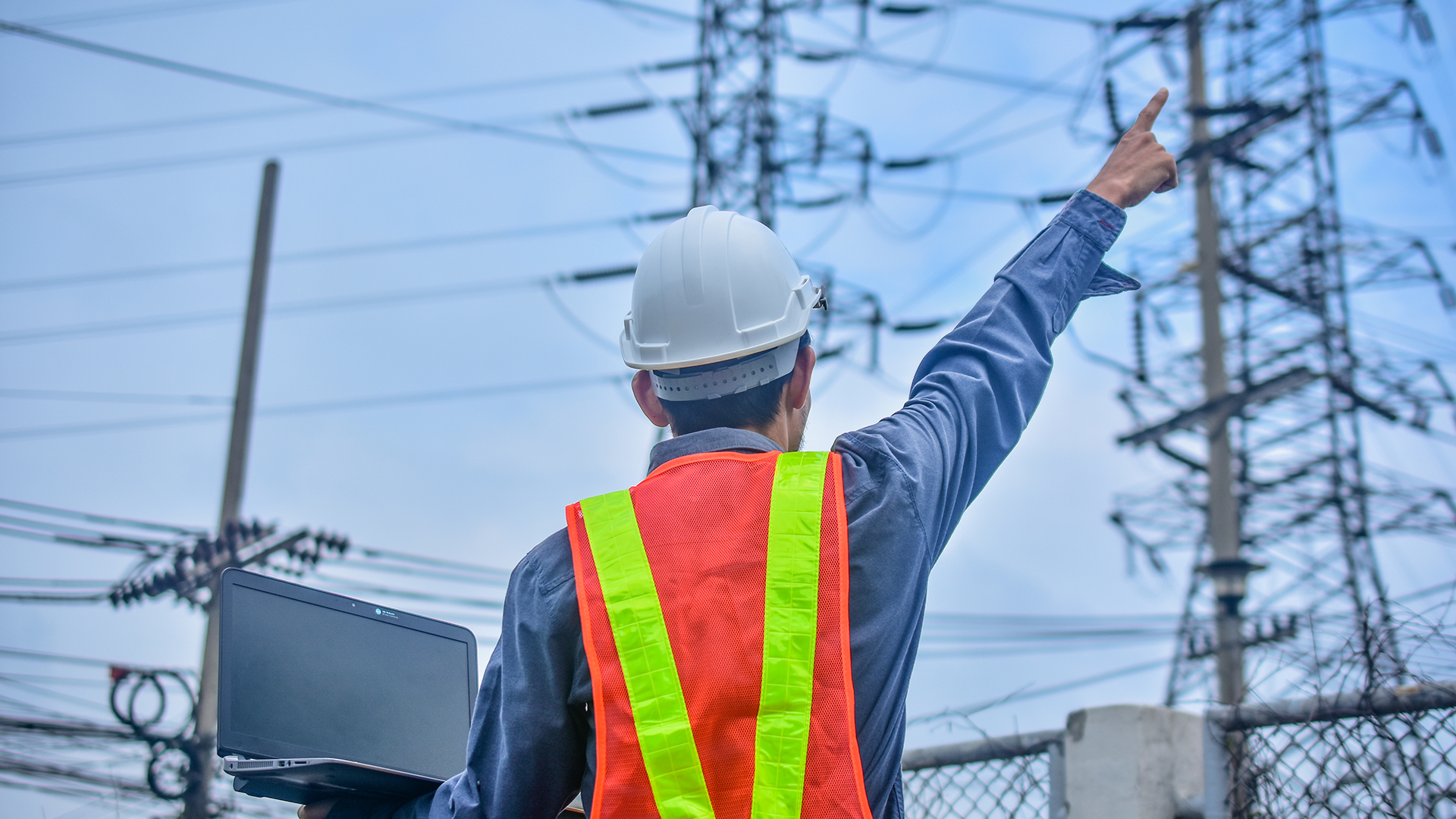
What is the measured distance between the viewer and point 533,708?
6.62 feet

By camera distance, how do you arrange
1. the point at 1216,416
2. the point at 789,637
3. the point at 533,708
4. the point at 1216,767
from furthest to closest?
the point at 1216,416, the point at 1216,767, the point at 533,708, the point at 789,637

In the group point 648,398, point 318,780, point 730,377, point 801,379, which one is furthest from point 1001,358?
point 318,780

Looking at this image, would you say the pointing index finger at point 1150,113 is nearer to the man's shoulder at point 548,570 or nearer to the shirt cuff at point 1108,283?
the shirt cuff at point 1108,283

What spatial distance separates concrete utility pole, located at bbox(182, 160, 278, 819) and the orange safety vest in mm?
8492

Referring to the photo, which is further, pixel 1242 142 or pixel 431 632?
pixel 1242 142

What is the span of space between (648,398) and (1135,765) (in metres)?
1.62

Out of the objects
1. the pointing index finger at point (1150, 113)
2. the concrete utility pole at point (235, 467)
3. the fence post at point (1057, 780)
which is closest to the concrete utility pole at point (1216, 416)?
the concrete utility pole at point (235, 467)

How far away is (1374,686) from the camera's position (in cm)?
267

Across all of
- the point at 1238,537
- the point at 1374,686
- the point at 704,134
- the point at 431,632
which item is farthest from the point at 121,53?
the point at 1374,686

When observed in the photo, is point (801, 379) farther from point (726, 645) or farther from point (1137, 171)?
point (1137, 171)

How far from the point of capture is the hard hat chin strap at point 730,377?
7.63 feet

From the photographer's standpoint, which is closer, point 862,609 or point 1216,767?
point 862,609

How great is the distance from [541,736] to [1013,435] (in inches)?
38.5

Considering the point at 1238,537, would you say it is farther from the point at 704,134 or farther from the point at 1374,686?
the point at 1374,686
